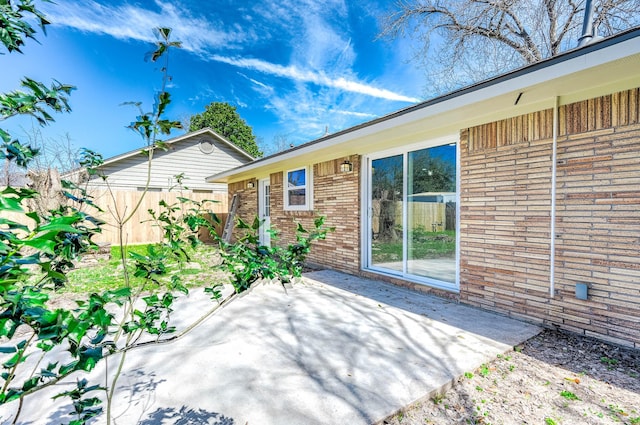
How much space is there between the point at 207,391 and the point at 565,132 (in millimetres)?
4422

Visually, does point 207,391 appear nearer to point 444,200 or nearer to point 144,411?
point 144,411

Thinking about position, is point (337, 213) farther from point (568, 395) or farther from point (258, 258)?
point (258, 258)

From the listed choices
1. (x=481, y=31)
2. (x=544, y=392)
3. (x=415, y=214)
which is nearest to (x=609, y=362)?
(x=544, y=392)

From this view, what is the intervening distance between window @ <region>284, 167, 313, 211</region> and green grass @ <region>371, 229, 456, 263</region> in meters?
2.52

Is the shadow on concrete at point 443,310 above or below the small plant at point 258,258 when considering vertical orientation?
below

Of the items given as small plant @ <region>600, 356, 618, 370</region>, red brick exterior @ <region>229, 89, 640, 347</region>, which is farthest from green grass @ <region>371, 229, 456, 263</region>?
small plant @ <region>600, 356, 618, 370</region>

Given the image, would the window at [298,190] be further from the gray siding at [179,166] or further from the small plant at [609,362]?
the gray siding at [179,166]

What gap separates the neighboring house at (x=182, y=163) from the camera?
13.6m

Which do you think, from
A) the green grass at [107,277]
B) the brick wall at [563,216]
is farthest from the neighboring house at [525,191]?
the green grass at [107,277]

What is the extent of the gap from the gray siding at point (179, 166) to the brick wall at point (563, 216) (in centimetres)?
1212

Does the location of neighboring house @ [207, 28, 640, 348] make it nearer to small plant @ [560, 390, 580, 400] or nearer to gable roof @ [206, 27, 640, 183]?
gable roof @ [206, 27, 640, 183]

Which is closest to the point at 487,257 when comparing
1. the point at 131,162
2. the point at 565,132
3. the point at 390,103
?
the point at 565,132

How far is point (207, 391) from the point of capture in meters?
2.37

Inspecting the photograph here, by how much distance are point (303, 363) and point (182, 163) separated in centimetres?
1416
